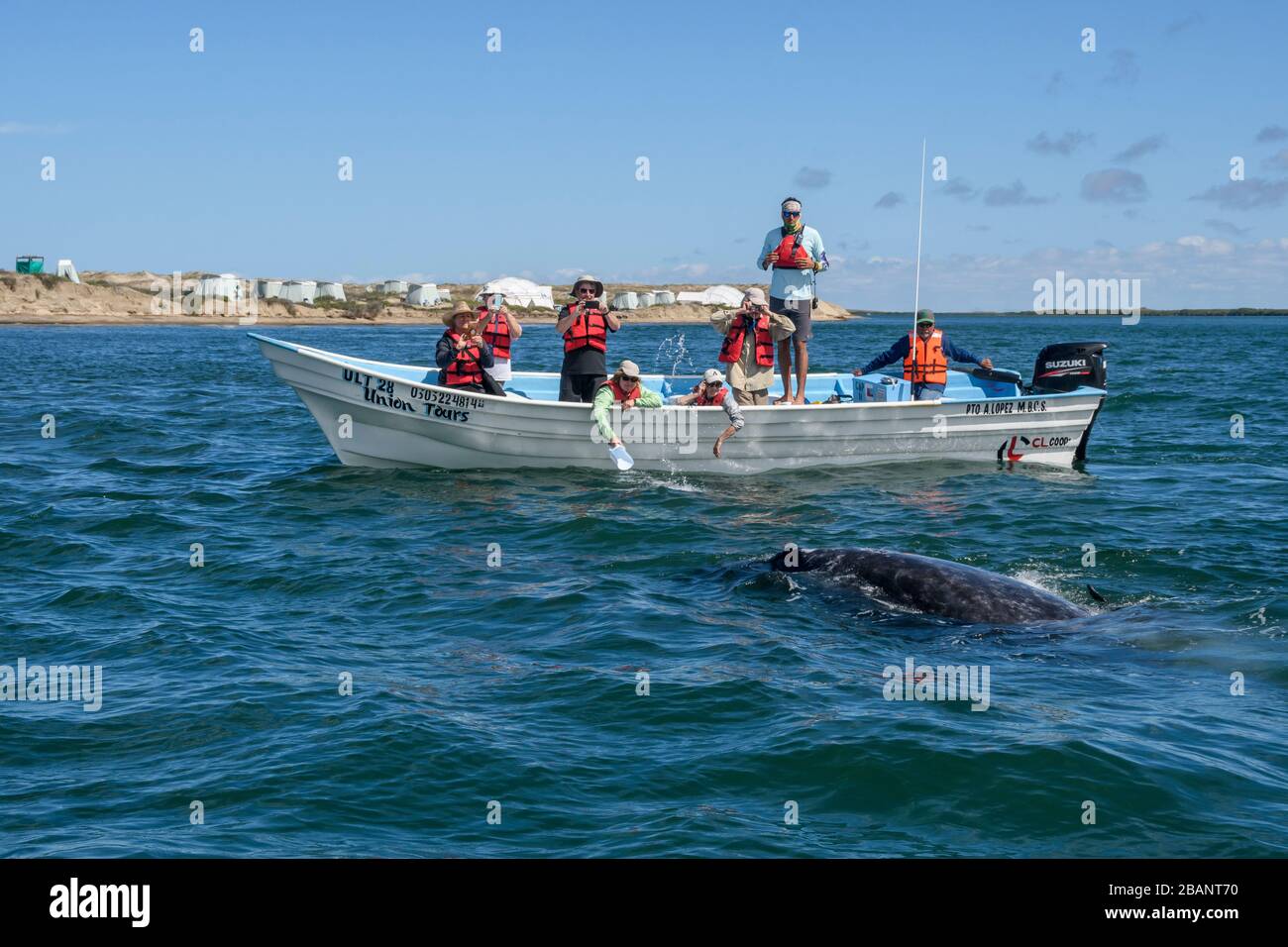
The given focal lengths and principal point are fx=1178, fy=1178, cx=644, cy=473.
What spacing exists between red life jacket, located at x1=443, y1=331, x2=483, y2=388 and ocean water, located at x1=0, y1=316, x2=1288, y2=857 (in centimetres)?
146

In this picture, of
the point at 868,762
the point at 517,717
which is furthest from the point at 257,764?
the point at 868,762

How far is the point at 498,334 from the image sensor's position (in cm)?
1883

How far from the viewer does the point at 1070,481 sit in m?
18.6

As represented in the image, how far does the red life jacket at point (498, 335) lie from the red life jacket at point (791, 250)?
4.37 m

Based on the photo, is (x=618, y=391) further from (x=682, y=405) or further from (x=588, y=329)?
(x=682, y=405)

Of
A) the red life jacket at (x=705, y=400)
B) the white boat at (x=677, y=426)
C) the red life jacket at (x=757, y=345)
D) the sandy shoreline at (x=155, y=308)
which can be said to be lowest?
the white boat at (x=677, y=426)

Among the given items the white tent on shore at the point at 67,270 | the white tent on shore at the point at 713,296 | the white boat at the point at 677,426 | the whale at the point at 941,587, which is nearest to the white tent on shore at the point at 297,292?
the white tent on shore at the point at 67,270

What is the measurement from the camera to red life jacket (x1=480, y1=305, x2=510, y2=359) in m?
18.6

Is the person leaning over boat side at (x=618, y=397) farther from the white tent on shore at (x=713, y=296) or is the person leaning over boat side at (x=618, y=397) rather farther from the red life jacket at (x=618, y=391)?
the white tent on shore at (x=713, y=296)

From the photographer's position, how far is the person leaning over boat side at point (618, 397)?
56.4ft

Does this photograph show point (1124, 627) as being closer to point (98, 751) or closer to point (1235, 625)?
point (1235, 625)

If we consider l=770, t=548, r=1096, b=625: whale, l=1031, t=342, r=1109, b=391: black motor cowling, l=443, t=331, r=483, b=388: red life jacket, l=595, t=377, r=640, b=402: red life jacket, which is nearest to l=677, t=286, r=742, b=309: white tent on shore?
l=1031, t=342, r=1109, b=391: black motor cowling

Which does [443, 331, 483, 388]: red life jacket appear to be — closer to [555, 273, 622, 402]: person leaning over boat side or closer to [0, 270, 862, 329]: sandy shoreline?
[555, 273, 622, 402]: person leaning over boat side
